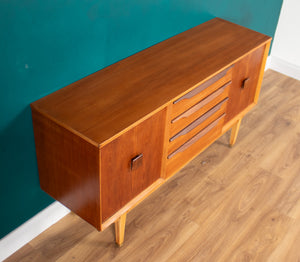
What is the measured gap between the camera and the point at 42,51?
5.39 ft

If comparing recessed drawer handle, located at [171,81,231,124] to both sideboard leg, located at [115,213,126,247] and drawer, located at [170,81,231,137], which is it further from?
sideboard leg, located at [115,213,126,247]

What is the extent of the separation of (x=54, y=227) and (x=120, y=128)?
0.78 metres

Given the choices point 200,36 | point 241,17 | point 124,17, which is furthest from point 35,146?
point 241,17

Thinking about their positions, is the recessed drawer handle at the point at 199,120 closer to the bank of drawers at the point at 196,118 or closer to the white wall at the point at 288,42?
the bank of drawers at the point at 196,118

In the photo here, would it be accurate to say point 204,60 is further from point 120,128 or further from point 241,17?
point 241,17

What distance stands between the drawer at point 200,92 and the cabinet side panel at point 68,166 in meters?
0.46

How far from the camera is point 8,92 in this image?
1594 millimetres

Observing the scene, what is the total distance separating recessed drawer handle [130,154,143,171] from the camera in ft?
5.59

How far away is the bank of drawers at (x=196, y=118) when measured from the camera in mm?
1903

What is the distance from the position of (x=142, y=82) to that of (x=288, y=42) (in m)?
2.03

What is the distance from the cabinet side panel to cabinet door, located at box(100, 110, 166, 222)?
1.7 inches

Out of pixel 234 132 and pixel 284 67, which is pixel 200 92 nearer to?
pixel 234 132

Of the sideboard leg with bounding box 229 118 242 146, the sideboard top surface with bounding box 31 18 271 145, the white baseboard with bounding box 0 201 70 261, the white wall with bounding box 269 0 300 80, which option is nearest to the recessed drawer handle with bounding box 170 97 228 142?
the sideboard top surface with bounding box 31 18 271 145

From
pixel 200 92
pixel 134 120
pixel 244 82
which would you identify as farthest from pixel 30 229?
pixel 244 82
